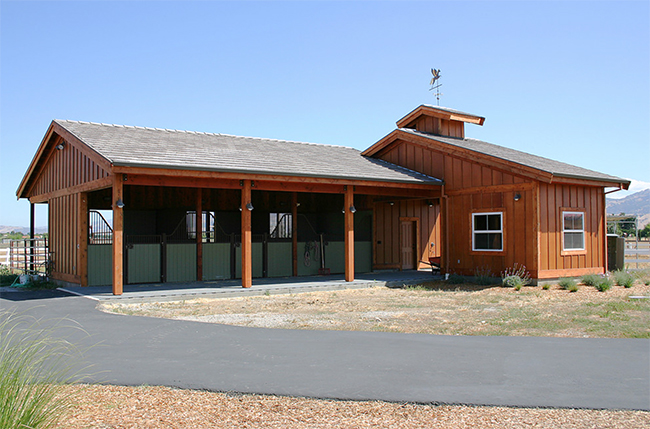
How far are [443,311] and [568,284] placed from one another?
5391mm

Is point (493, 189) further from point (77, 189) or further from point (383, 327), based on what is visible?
point (77, 189)

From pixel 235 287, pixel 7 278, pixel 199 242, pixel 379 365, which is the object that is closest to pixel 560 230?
pixel 235 287

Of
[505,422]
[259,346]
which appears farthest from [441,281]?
[505,422]

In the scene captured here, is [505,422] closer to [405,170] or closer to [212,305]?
[212,305]

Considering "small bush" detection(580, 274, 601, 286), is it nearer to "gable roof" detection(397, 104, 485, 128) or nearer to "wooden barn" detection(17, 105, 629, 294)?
"wooden barn" detection(17, 105, 629, 294)

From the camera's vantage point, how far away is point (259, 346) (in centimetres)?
734

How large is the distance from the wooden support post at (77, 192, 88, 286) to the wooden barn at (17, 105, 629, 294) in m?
0.04

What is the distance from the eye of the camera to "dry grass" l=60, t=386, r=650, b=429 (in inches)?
180

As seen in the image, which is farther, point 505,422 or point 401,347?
point 401,347

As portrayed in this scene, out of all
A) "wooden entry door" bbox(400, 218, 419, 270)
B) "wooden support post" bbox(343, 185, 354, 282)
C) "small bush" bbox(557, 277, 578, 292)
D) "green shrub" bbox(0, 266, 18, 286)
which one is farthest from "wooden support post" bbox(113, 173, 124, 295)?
"wooden entry door" bbox(400, 218, 419, 270)

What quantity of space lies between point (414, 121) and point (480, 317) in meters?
12.4

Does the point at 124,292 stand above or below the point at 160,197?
below

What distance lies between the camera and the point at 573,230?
→ 15781mm

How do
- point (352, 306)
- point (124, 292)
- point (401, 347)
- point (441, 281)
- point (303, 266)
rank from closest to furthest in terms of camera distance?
point (401, 347)
point (352, 306)
point (124, 292)
point (441, 281)
point (303, 266)
